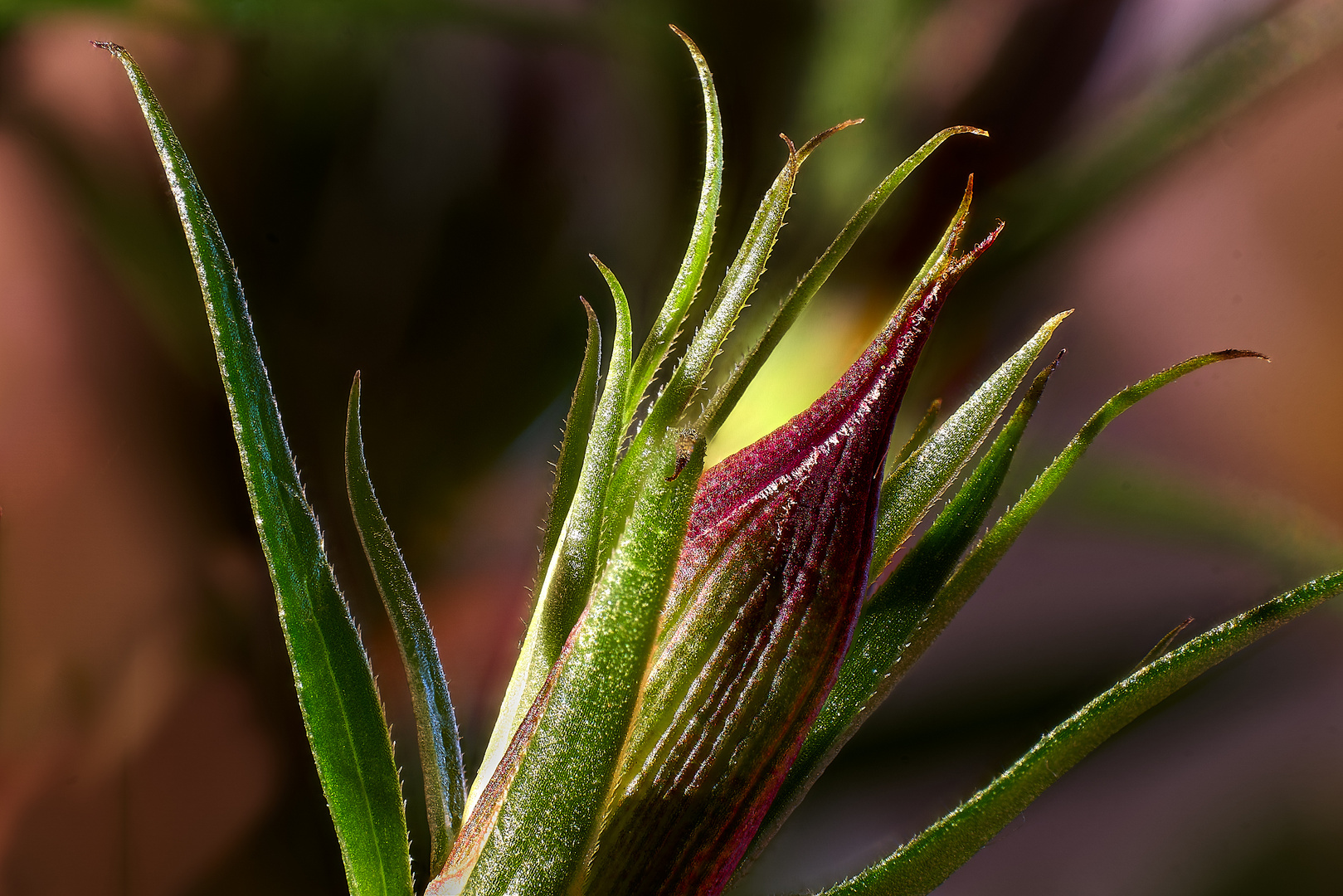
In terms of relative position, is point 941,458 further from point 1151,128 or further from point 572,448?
point 1151,128

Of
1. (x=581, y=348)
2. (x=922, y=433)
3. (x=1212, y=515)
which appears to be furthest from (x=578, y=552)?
(x=1212, y=515)

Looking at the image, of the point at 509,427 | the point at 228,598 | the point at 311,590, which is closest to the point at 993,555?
the point at 311,590

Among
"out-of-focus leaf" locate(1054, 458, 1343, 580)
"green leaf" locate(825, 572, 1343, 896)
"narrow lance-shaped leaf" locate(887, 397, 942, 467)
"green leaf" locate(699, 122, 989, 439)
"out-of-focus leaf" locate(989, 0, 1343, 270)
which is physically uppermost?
"out-of-focus leaf" locate(989, 0, 1343, 270)

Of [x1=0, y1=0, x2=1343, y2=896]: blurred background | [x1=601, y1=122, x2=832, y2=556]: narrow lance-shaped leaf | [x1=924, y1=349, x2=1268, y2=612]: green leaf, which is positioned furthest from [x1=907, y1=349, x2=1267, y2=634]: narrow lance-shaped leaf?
[x1=0, y1=0, x2=1343, y2=896]: blurred background

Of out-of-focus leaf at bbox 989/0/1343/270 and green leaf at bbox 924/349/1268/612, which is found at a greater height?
out-of-focus leaf at bbox 989/0/1343/270

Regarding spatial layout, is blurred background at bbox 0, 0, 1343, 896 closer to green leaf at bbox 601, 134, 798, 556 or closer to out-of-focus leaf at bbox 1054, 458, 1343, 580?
out-of-focus leaf at bbox 1054, 458, 1343, 580

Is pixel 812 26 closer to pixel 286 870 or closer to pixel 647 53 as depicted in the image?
pixel 647 53
